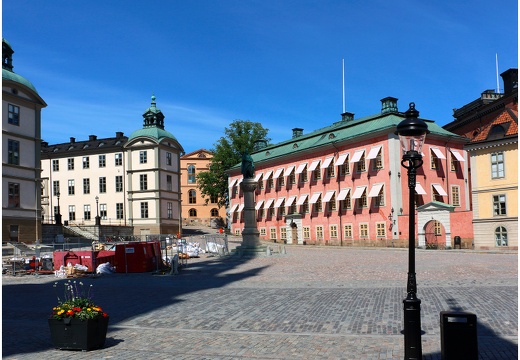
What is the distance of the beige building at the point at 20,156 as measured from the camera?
44.5 m

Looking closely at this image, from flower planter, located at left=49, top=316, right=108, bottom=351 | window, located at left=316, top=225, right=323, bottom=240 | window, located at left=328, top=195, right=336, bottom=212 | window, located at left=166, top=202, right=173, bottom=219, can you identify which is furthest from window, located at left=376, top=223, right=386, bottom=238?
flower planter, located at left=49, top=316, right=108, bottom=351

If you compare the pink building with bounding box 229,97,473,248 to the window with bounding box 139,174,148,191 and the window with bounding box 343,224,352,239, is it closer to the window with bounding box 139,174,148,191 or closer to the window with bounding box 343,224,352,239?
the window with bounding box 343,224,352,239

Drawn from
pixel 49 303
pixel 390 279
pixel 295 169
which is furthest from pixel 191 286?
pixel 295 169

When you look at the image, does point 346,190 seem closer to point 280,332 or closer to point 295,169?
point 295,169

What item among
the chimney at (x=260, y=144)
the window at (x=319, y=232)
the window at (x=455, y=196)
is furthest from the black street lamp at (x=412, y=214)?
the chimney at (x=260, y=144)

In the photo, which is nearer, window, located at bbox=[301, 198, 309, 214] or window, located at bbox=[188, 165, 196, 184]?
window, located at bbox=[301, 198, 309, 214]

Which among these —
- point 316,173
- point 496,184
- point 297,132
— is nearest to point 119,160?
point 297,132

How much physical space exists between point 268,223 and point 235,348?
56503 millimetres

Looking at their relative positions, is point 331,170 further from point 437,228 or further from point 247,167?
point 247,167

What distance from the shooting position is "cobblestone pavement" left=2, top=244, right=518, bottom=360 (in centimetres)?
873

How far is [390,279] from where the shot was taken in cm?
1902

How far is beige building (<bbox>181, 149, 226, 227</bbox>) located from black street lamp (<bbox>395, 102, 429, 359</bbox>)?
9891cm

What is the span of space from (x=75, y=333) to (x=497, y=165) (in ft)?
118

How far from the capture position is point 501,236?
38.3 meters
